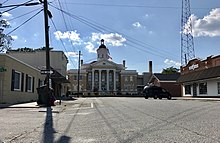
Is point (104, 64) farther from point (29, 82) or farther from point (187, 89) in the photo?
point (29, 82)

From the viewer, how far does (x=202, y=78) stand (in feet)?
138

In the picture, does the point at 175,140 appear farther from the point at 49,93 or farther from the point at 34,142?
the point at 49,93

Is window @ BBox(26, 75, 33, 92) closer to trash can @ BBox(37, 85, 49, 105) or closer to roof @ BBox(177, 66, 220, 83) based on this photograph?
trash can @ BBox(37, 85, 49, 105)

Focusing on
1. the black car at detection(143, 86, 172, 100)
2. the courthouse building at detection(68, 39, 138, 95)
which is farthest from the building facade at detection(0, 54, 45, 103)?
the courthouse building at detection(68, 39, 138, 95)

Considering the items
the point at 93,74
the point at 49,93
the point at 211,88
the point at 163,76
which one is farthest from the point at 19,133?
the point at 93,74

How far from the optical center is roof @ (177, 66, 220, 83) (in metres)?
38.6

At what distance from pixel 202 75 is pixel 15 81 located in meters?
27.5

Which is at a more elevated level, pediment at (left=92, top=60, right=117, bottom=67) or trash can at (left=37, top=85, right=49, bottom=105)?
pediment at (left=92, top=60, right=117, bottom=67)

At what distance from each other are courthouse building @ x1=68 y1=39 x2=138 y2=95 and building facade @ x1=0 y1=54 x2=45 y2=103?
6601 cm

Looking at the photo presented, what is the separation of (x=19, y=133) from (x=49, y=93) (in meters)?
14.0

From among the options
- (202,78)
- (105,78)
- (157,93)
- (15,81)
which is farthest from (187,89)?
(105,78)

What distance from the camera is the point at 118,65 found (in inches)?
4104

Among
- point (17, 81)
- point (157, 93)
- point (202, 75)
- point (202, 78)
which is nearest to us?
point (17, 81)

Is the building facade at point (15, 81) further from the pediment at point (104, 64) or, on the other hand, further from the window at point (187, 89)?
the pediment at point (104, 64)
